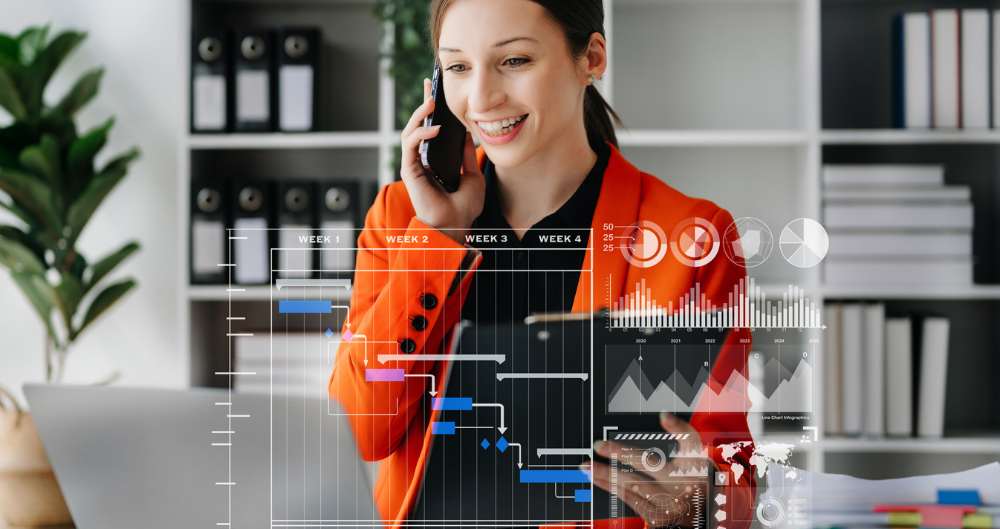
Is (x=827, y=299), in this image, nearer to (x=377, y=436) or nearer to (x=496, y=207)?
(x=496, y=207)

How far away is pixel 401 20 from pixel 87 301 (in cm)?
115

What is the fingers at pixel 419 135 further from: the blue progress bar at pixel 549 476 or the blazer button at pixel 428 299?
the blue progress bar at pixel 549 476

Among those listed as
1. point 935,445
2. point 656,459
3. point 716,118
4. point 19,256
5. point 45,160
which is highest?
point 716,118

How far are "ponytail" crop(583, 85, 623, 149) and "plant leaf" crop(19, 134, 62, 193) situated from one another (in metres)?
1.28

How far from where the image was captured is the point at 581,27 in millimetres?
632

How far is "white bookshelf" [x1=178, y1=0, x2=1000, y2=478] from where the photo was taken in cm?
120

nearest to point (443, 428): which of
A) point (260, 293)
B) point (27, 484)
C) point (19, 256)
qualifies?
point (260, 293)

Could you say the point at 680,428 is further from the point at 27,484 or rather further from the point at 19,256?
the point at 19,256

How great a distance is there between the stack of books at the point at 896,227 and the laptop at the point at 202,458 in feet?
2.99

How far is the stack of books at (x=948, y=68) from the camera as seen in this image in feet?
3.96

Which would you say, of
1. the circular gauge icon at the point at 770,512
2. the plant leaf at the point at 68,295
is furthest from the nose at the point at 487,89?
the plant leaf at the point at 68,295

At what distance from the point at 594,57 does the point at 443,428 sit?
0.45 m

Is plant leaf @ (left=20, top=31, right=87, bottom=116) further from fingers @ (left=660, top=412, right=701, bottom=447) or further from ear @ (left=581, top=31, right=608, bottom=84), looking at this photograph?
fingers @ (left=660, top=412, right=701, bottom=447)

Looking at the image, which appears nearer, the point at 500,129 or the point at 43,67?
the point at 500,129
